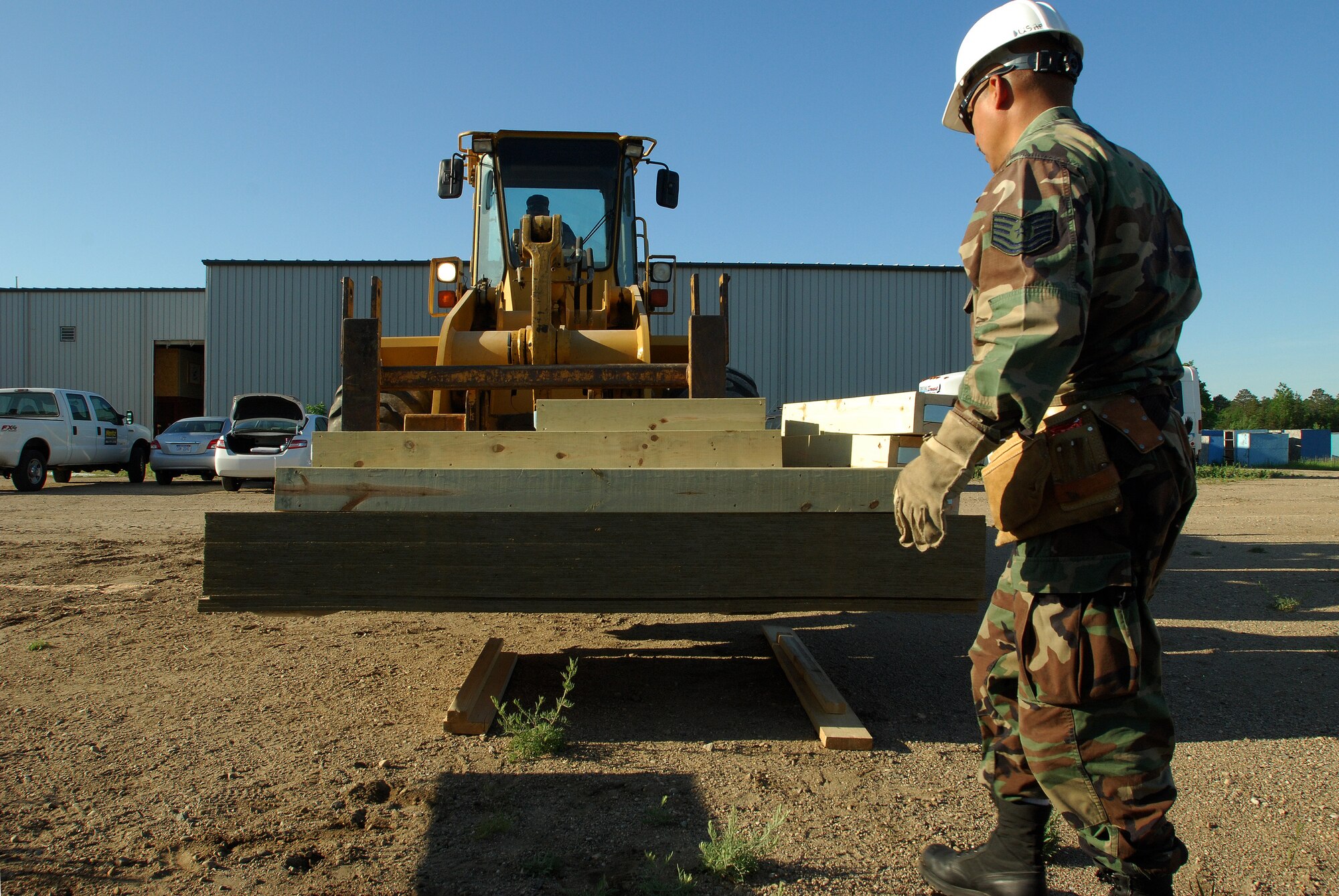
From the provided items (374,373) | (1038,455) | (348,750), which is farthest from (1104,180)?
(374,373)

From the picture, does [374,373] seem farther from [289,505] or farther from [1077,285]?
[1077,285]

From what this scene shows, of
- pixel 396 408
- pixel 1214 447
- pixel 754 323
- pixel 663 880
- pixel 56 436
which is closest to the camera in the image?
pixel 663 880

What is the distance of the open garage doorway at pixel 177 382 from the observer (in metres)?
31.5

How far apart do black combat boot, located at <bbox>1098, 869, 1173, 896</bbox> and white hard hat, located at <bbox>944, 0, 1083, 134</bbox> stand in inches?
71.1

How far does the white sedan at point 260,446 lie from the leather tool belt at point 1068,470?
506 inches

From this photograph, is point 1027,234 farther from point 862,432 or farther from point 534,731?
point 534,731

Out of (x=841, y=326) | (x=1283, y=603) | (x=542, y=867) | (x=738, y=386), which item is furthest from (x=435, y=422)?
(x=841, y=326)

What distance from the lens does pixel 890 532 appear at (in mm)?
2955

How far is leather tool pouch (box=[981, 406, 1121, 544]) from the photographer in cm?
194

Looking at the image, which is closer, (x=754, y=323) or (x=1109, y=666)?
(x=1109, y=666)

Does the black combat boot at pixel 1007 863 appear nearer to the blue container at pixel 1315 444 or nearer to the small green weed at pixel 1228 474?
the small green weed at pixel 1228 474

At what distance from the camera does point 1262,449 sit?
31.2 metres

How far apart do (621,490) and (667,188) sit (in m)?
4.19

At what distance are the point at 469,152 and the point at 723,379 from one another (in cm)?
303
